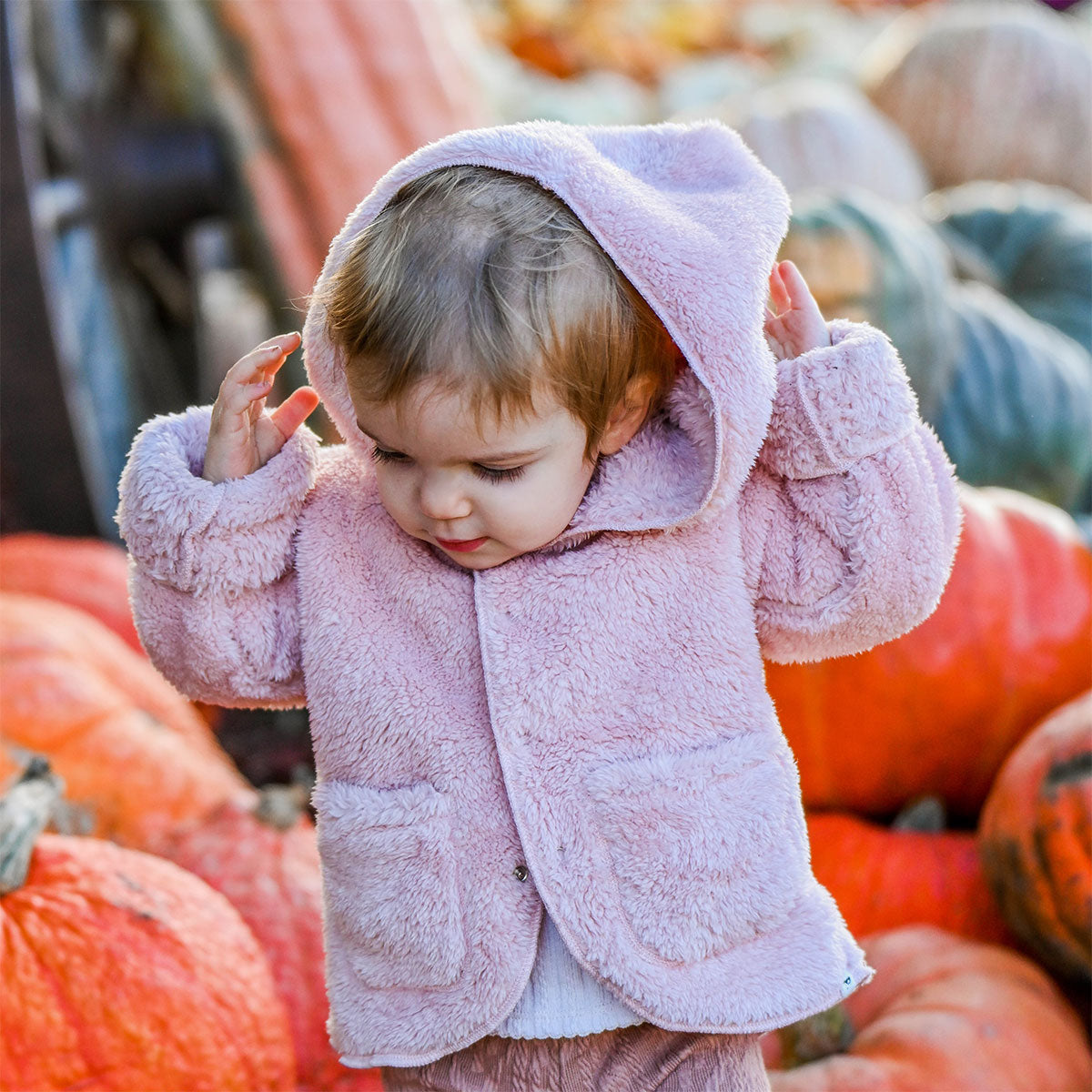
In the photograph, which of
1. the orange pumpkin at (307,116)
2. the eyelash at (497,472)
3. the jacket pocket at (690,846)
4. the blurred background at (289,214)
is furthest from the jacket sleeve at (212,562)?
the orange pumpkin at (307,116)

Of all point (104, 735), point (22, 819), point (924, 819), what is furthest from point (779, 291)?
point (104, 735)

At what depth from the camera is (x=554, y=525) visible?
1.13 meters

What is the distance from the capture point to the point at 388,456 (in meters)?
1.12

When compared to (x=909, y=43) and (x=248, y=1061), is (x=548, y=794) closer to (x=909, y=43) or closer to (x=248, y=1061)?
(x=248, y=1061)

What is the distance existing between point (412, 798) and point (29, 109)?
179 centimetres

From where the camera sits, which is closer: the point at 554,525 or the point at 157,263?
the point at 554,525

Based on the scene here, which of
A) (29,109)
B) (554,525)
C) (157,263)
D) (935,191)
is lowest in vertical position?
(935,191)

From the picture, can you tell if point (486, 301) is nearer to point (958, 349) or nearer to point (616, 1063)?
point (616, 1063)

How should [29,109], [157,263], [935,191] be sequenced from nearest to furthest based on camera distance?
[29,109], [157,263], [935,191]

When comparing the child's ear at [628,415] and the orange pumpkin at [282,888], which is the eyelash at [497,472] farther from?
the orange pumpkin at [282,888]

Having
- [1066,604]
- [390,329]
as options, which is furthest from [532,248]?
[1066,604]

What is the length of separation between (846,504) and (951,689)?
1.02 m

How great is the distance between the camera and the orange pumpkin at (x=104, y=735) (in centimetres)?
184

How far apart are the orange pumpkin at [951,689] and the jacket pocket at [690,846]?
93 cm
